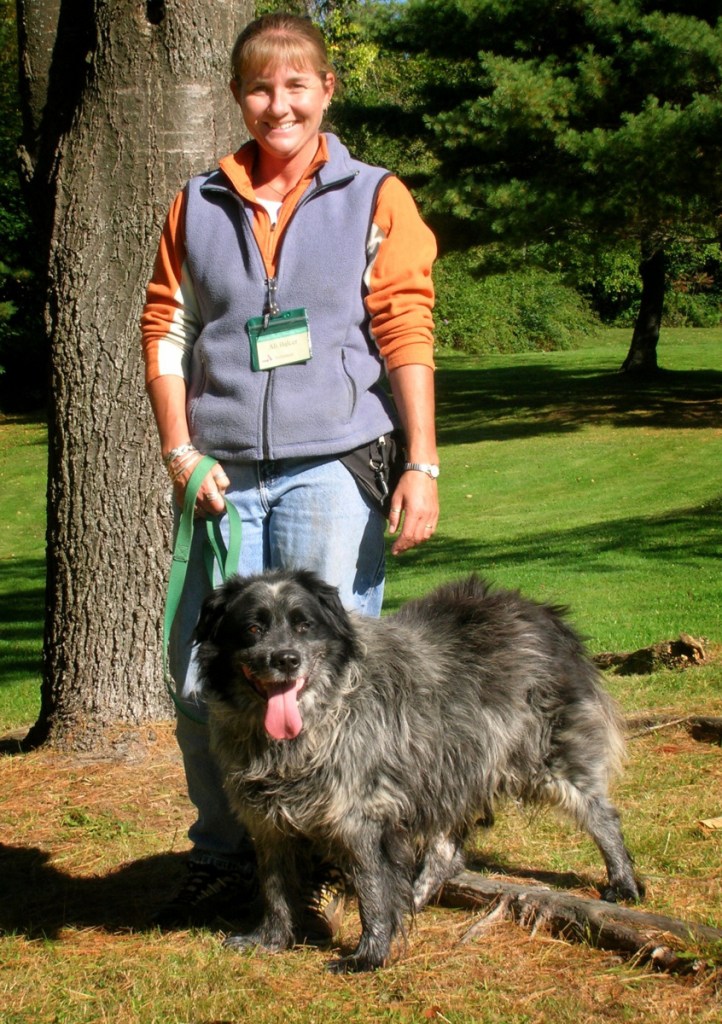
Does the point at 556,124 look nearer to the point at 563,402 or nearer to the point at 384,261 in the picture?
the point at 563,402

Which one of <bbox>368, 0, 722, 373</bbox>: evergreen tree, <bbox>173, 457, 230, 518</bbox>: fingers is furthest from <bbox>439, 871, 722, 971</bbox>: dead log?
<bbox>368, 0, 722, 373</bbox>: evergreen tree

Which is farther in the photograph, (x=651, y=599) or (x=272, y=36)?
(x=651, y=599)

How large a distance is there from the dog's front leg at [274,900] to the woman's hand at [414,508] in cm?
106

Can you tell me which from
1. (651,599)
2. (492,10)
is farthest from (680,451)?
(651,599)

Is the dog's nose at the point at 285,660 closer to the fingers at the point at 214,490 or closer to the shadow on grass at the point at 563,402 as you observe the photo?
the fingers at the point at 214,490

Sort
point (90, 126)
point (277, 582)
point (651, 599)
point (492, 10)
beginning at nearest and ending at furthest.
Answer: point (277, 582), point (90, 126), point (651, 599), point (492, 10)

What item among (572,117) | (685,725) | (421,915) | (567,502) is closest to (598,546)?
(567,502)

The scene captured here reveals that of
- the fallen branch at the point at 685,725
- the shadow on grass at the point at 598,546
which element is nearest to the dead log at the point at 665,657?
the fallen branch at the point at 685,725

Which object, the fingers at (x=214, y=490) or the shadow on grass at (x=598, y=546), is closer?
the fingers at (x=214, y=490)

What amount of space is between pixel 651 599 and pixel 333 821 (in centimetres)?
739

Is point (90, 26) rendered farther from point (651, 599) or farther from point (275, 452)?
point (651, 599)

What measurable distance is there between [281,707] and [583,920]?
118 cm

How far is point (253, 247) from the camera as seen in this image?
11.9 feet

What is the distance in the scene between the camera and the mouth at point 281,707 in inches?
134
